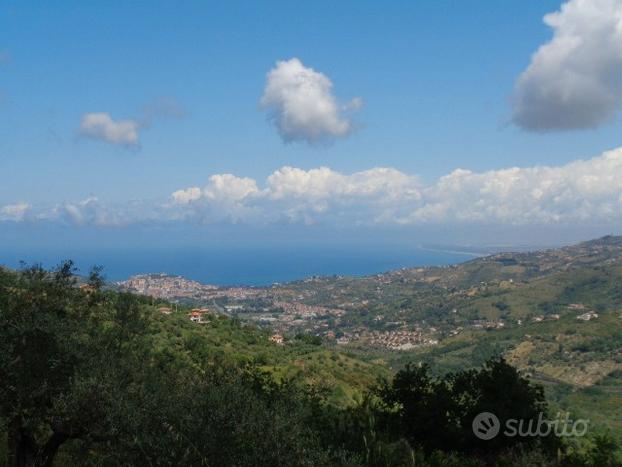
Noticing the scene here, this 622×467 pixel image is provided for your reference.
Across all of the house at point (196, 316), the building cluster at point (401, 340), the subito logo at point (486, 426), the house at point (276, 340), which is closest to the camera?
the subito logo at point (486, 426)

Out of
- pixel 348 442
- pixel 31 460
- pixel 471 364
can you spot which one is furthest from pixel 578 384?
pixel 31 460

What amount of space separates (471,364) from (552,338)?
80.2 feet

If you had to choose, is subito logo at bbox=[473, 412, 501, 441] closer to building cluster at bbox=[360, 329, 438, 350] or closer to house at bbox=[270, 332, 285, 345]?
house at bbox=[270, 332, 285, 345]

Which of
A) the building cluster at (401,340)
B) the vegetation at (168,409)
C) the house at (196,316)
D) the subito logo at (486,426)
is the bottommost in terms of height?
the building cluster at (401,340)

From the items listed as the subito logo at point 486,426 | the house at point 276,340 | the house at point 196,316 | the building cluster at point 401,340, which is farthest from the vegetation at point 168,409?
the building cluster at point 401,340

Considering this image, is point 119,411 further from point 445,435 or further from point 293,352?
point 293,352

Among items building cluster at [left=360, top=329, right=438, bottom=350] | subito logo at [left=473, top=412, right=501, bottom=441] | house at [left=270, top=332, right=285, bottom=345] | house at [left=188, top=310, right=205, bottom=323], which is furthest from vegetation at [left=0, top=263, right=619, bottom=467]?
building cluster at [left=360, top=329, right=438, bottom=350]

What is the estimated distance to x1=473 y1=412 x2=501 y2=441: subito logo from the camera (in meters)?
21.6

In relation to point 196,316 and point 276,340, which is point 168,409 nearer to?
point 196,316

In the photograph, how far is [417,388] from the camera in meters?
24.7

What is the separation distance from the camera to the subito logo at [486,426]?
21594 mm

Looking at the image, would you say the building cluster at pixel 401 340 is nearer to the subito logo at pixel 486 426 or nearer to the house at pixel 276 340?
the house at pixel 276 340

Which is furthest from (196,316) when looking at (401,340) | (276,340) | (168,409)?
(401,340)

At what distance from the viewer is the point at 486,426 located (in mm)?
21719
